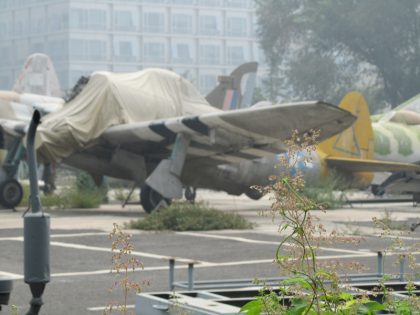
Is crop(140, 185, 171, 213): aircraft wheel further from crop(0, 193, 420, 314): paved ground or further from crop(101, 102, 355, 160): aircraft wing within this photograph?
crop(101, 102, 355, 160): aircraft wing

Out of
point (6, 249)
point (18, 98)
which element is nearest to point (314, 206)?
point (6, 249)

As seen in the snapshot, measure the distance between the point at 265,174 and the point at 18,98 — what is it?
7.82 metres

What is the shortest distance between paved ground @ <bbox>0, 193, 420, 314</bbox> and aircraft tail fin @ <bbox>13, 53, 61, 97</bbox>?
42.6 ft

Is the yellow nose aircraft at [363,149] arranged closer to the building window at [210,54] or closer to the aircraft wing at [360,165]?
the aircraft wing at [360,165]

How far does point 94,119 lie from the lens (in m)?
23.7

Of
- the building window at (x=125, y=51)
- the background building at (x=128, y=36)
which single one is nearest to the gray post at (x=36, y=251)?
the background building at (x=128, y=36)

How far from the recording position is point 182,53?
5251 inches

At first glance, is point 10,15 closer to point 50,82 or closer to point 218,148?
point 50,82

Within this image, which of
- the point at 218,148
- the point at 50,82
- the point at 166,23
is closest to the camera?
the point at 218,148

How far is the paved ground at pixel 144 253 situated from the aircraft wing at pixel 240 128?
5.14ft

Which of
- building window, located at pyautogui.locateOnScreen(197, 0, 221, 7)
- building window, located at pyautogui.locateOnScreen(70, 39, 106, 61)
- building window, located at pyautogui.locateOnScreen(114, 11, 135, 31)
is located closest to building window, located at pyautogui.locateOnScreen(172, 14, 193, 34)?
building window, located at pyautogui.locateOnScreen(197, 0, 221, 7)

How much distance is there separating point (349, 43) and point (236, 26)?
57415mm

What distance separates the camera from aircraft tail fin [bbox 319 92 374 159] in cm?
2798

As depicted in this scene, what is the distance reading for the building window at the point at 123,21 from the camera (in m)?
130
